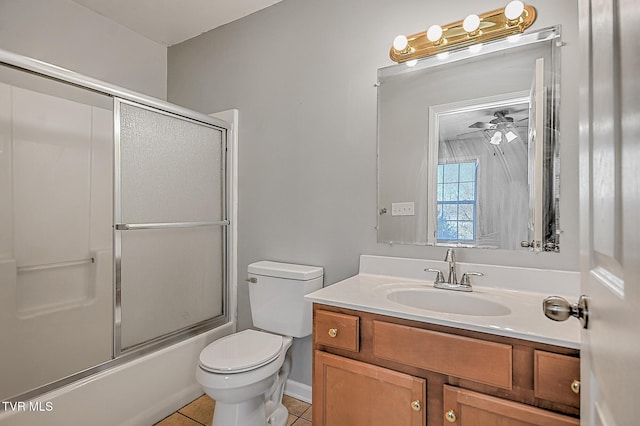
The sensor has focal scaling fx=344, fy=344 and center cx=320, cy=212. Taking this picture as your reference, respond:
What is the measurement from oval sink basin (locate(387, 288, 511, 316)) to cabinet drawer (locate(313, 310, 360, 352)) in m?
0.24

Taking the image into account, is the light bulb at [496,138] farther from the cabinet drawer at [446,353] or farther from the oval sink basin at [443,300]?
the cabinet drawer at [446,353]

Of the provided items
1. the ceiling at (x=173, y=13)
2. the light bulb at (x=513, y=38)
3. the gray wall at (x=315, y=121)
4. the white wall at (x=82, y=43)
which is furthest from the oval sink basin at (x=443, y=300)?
the white wall at (x=82, y=43)

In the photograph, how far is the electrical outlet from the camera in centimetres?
173

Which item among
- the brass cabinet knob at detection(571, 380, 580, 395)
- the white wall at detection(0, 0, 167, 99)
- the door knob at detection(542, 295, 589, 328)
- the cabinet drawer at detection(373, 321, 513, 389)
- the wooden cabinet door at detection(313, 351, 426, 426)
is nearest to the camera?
the door knob at detection(542, 295, 589, 328)

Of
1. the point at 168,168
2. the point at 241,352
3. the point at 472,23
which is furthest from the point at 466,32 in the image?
the point at 241,352

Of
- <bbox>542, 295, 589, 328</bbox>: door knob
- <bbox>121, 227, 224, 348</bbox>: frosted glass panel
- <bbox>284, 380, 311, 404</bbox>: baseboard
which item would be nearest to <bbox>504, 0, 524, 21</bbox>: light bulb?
<bbox>542, 295, 589, 328</bbox>: door knob

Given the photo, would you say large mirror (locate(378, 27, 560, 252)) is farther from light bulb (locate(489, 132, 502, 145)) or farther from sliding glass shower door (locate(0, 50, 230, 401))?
sliding glass shower door (locate(0, 50, 230, 401))

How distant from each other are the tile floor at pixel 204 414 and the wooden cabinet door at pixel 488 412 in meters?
1.00

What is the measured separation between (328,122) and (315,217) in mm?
546

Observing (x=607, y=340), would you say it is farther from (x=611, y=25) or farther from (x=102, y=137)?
(x=102, y=137)

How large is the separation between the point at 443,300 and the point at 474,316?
0.28 metres

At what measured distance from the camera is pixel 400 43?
1.69m

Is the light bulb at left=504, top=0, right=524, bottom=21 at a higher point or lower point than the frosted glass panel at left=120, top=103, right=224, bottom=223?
higher

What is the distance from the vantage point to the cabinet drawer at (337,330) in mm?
1314
